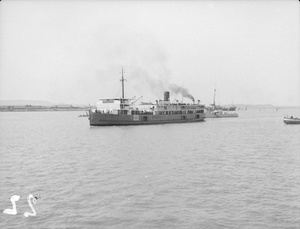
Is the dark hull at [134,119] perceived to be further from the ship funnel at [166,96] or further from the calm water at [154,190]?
the calm water at [154,190]

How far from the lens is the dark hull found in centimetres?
6619

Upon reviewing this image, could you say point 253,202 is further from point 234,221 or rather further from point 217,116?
point 217,116

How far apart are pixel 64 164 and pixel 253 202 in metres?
16.3

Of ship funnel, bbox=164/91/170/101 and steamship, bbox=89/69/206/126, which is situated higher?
ship funnel, bbox=164/91/170/101

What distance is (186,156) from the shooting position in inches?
1118

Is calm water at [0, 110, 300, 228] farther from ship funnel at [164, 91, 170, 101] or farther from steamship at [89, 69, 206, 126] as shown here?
Result: ship funnel at [164, 91, 170, 101]

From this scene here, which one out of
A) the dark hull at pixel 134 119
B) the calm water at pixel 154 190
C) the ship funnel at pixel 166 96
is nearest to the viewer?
the calm water at pixel 154 190

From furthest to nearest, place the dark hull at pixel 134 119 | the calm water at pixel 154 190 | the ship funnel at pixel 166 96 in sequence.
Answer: the ship funnel at pixel 166 96 < the dark hull at pixel 134 119 < the calm water at pixel 154 190

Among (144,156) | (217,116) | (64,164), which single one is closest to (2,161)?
(64,164)

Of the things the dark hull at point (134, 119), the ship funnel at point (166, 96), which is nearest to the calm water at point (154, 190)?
the dark hull at point (134, 119)

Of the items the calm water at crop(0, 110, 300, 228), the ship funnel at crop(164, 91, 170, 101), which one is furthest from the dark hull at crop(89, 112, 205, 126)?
the calm water at crop(0, 110, 300, 228)

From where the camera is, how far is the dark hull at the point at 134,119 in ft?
217

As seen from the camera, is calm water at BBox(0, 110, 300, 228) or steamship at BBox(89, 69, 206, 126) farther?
steamship at BBox(89, 69, 206, 126)

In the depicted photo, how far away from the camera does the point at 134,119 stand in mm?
72125
